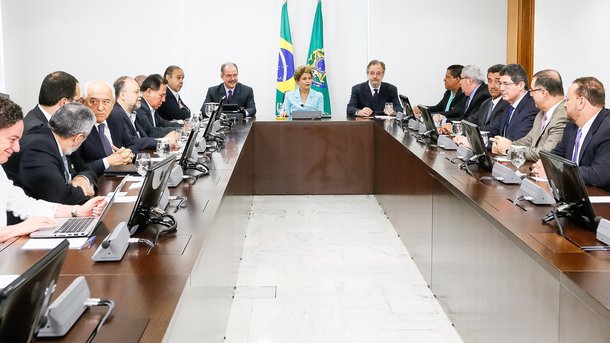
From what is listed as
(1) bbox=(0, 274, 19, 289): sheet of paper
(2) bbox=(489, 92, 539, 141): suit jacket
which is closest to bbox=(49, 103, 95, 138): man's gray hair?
(1) bbox=(0, 274, 19, 289): sheet of paper

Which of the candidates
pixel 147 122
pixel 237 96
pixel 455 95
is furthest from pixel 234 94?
pixel 455 95

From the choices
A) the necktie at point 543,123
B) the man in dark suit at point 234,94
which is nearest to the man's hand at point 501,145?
the necktie at point 543,123

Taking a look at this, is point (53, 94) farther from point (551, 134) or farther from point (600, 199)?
point (551, 134)

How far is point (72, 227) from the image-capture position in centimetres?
265

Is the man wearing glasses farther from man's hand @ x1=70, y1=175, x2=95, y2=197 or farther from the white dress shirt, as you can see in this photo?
the white dress shirt

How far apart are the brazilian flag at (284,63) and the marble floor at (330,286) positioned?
3.43 m

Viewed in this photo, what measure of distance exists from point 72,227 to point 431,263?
7.44 ft

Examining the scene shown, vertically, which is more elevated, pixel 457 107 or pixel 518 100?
pixel 518 100

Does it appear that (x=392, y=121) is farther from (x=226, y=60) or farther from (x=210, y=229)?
(x=210, y=229)

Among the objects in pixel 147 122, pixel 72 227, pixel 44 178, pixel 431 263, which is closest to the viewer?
pixel 72 227

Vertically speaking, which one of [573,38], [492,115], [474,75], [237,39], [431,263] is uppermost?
[237,39]

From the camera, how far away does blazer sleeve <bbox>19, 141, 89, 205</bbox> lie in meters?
3.31

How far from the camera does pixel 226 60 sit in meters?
9.59

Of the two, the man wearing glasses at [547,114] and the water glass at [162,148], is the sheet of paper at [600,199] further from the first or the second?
the water glass at [162,148]
